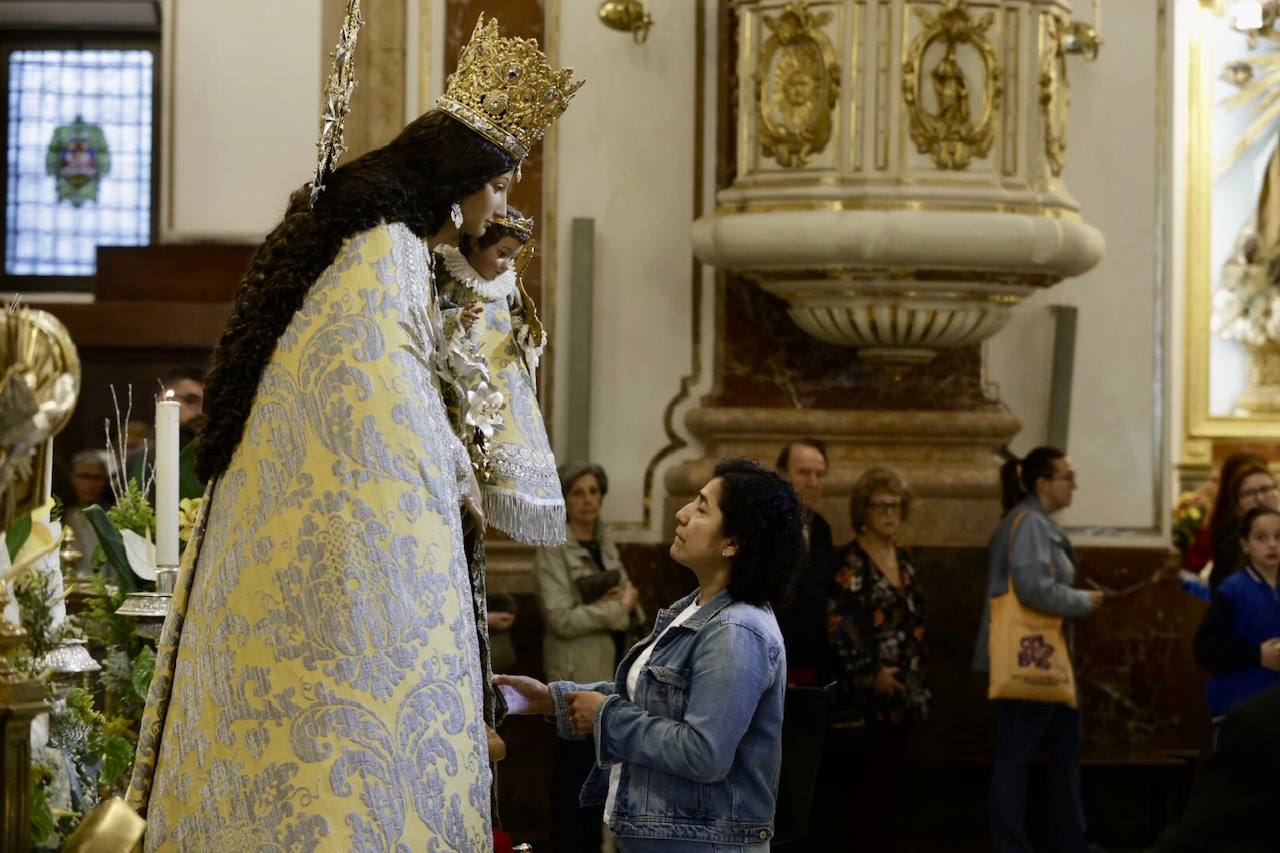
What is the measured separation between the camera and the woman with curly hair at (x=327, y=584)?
112 inches

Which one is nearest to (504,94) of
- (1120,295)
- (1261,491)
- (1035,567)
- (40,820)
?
(40,820)

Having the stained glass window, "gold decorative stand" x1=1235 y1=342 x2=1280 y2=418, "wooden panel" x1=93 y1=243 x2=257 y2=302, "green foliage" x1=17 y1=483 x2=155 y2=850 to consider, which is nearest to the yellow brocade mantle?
"green foliage" x1=17 y1=483 x2=155 y2=850

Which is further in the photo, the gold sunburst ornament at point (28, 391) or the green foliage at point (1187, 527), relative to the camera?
the green foliage at point (1187, 527)

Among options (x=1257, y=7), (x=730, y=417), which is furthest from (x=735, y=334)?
(x=1257, y=7)

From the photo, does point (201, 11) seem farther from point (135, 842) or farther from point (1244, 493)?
point (135, 842)

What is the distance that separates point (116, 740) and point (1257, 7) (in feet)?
20.7

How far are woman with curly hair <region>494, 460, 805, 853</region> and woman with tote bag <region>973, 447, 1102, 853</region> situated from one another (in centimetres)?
354

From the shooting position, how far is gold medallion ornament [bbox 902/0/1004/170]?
7051mm

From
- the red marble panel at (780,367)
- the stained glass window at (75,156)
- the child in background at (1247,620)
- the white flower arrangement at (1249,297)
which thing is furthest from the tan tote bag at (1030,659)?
the stained glass window at (75,156)

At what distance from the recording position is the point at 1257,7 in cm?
818

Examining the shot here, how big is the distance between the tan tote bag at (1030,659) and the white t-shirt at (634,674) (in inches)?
141

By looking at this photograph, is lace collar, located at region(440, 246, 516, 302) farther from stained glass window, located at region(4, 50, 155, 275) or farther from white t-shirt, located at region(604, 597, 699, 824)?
stained glass window, located at region(4, 50, 155, 275)

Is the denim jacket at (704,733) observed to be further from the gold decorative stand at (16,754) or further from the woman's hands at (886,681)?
the woman's hands at (886,681)

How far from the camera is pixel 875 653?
668 cm
